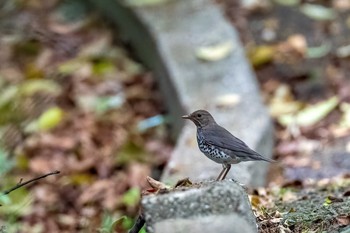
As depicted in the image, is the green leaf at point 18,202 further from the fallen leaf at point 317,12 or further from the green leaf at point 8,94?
the fallen leaf at point 317,12

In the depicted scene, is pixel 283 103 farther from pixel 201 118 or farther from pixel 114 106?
pixel 201 118

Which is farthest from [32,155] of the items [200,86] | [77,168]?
[200,86]

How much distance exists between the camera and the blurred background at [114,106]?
7.96m

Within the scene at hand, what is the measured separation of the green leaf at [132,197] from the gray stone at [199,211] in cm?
376

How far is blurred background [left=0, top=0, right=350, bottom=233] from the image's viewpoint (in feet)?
26.1

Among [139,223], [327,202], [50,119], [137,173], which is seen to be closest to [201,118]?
[327,202]

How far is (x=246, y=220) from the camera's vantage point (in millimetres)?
3842

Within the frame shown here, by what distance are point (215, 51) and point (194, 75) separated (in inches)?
14.9

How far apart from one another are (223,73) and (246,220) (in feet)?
15.6

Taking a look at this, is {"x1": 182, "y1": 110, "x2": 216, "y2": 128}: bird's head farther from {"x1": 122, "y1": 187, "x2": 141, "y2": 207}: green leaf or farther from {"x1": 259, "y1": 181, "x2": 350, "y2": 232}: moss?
{"x1": 122, "y1": 187, "x2": 141, "y2": 207}: green leaf

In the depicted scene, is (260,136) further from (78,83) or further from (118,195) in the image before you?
(78,83)

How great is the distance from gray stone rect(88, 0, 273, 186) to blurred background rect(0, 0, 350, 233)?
0.95 feet

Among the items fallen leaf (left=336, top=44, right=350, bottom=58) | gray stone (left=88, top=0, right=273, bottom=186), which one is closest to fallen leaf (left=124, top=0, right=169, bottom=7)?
gray stone (left=88, top=0, right=273, bottom=186)

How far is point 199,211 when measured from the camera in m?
3.79
